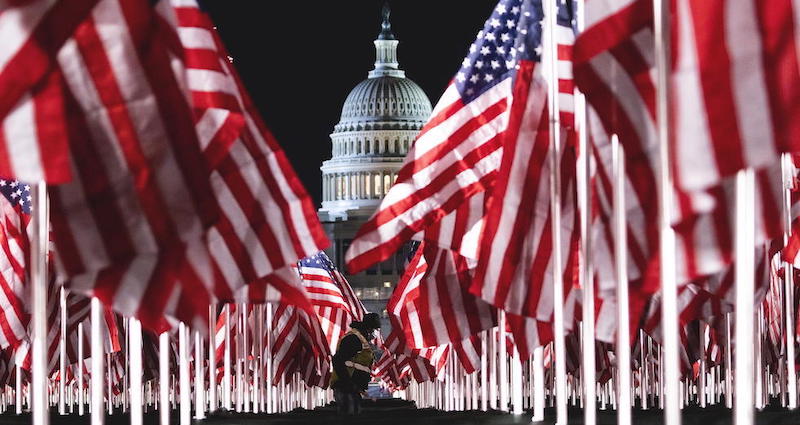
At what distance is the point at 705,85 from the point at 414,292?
19.4 metres

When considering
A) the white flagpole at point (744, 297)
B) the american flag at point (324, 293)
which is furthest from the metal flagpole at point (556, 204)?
the american flag at point (324, 293)

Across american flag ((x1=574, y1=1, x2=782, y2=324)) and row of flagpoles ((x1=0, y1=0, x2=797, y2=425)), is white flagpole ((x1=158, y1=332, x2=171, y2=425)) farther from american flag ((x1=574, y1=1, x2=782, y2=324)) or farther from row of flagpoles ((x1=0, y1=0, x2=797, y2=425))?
american flag ((x1=574, y1=1, x2=782, y2=324))

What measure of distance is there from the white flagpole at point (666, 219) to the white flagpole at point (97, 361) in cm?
416

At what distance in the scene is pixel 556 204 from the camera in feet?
55.8

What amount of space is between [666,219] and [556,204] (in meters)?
5.30

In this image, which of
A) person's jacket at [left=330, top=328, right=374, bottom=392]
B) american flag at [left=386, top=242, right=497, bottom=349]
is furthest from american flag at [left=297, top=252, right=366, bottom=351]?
person's jacket at [left=330, top=328, right=374, bottom=392]

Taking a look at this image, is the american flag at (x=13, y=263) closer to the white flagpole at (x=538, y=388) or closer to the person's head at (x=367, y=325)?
the person's head at (x=367, y=325)

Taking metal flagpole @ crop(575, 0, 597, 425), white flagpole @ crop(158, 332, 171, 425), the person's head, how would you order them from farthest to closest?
the person's head < white flagpole @ crop(158, 332, 171, 425) < metal flagpole @ crop(575, 0, 597, 425)

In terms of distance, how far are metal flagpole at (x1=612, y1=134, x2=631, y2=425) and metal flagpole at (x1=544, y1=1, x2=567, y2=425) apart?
2.46 meters

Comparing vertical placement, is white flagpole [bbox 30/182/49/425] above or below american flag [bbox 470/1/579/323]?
below

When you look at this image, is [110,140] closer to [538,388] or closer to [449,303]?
[538,388]

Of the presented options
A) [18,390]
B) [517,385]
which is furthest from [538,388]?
[18,390]

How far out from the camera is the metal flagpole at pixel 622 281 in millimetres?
13375

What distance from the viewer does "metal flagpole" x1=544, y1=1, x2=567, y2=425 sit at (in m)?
16.8
